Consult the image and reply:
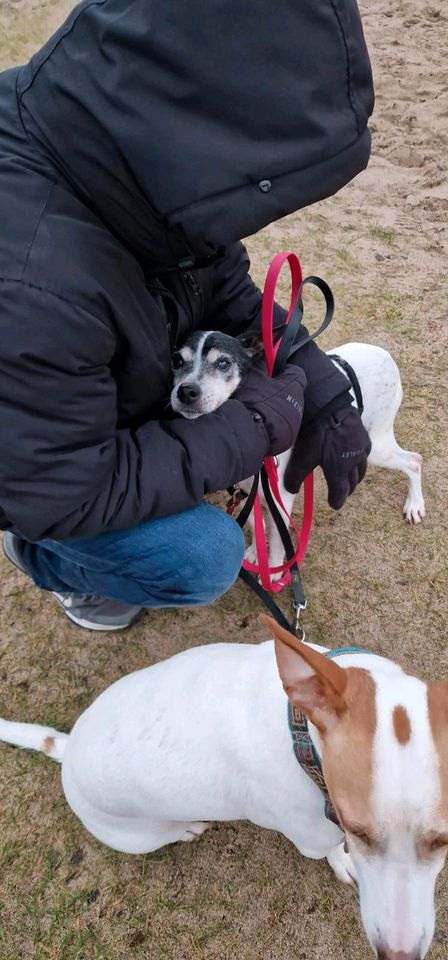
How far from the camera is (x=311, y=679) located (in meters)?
1.36

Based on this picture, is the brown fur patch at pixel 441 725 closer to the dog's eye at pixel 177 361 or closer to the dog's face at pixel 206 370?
the dog's face at pixel 206 370

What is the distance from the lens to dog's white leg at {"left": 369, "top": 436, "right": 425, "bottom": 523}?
3047 mm

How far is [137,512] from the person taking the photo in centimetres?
191

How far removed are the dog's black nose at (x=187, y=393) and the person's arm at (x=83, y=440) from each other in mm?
232

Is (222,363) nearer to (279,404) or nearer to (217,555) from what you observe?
(279,404)

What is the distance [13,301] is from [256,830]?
2188 millimetres

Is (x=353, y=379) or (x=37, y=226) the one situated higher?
(x=37, y=226)

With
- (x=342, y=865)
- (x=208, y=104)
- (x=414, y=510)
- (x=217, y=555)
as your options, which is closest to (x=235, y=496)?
(x=217, y=555)

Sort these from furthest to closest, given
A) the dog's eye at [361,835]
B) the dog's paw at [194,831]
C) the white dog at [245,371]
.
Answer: the white dog at [245,371] < the dog's paw at [194,831] < the dog's eye at [361,835]

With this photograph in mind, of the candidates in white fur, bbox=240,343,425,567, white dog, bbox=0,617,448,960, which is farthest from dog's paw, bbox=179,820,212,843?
white fur, bbox=240,343,425,567

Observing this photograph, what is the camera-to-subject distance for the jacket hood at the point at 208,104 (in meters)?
1.16

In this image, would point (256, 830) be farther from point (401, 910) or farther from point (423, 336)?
point (423, 336)

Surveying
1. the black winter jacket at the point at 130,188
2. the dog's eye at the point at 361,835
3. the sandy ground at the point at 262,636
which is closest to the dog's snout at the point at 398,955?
the dog's eye at the point at 361,835

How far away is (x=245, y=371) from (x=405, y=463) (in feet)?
3.59
